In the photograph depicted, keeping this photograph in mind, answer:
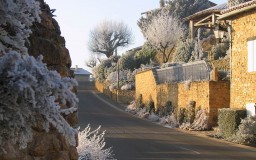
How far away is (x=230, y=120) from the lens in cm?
1964

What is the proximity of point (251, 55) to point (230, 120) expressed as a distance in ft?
10.0

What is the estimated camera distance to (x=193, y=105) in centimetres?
2567

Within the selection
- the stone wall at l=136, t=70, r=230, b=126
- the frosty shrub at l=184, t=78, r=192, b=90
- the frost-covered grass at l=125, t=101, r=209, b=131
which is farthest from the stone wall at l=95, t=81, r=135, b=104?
the frosty shrub at l=184, t=78, r=192, b=90

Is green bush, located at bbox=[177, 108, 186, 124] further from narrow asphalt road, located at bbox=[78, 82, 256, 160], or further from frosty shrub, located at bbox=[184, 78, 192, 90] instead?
narrow asphalt road, located at bbox=[78, 82, 256, 160]

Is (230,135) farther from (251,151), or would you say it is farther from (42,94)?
(42,94)

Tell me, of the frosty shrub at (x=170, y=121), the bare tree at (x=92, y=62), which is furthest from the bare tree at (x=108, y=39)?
the frosty shrub at (x=170, y=121)

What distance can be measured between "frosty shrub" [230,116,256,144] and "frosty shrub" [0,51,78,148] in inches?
637

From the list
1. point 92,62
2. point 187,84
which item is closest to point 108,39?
point 92,62

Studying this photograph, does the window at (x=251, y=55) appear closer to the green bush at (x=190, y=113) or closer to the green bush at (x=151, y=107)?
the green bush at (x=190, y=113)

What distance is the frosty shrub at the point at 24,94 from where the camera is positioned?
8.95 feet

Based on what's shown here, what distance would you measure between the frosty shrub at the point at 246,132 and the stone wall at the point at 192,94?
5000mm

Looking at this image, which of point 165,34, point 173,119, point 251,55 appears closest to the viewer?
point 251,55

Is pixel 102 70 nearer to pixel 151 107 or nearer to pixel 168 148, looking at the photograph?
pixel 151 107

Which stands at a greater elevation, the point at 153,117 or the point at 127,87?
the point at 127,87
